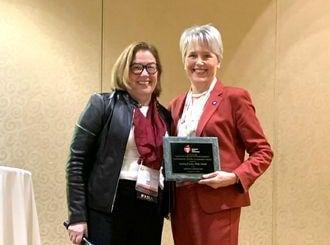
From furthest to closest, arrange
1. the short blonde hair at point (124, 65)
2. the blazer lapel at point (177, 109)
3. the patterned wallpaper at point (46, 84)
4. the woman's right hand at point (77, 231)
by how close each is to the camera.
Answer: the patterned wallpaper at point (46, 84) → the blazer lapel at point (177, 109) → the short blonde hair at point (124, 65) → the woman's right hand at point (77, 231)

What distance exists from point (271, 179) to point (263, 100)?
53 cm

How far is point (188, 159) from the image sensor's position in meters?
1.98

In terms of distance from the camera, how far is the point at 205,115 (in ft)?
6.72

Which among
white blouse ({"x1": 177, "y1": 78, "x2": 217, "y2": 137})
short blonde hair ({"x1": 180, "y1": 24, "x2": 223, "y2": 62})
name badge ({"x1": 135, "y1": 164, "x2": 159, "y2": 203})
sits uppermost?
short blonde hair ({"x1": 180, "y1": 24, "x2": 223, "y2": 62})

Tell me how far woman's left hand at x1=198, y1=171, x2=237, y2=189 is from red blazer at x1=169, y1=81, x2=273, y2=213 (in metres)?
0.05

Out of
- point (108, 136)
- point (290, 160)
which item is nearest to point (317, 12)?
point (290, 160)

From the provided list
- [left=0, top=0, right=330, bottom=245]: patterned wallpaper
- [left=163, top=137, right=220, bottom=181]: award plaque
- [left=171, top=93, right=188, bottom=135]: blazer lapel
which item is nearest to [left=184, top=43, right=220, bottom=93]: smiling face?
[left=171, top=93, right=188, bottom=135]: blazer lapel

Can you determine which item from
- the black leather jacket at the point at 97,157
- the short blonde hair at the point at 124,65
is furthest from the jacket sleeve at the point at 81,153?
the short blonde hair at the point at 124,65

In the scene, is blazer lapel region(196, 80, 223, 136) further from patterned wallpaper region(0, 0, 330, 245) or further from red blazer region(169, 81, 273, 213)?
patterned wallpaper region(0, 0, 330, 245)

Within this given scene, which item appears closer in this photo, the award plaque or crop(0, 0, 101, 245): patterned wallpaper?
the award plaque

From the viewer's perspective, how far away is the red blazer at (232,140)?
200 cm

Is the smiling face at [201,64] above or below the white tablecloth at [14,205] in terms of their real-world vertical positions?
above

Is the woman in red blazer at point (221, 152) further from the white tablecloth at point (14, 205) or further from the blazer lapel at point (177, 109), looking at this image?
the white tablecloth at point (14, 205)

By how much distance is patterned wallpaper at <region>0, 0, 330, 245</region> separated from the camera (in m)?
3.16
